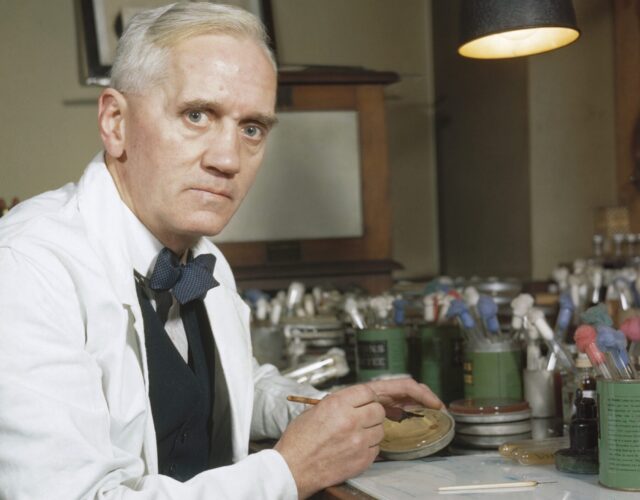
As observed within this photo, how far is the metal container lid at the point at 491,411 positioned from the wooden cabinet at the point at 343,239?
2.20 metres

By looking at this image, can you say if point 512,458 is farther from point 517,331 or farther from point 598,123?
point 598,123

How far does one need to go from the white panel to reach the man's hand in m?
2.57

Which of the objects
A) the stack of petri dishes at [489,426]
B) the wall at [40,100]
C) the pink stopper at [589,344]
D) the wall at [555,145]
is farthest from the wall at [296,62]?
the pink stopper at [589,344]

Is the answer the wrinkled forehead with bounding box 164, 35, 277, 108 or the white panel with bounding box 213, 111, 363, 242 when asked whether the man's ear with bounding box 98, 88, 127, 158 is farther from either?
the white panel with bounding box 213, 111, 363, 242

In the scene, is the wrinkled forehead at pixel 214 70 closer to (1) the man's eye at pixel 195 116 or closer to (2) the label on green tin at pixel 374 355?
(1) the man's eye at pixel 195 116

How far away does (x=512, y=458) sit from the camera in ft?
5.78

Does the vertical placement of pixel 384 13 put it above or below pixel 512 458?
above

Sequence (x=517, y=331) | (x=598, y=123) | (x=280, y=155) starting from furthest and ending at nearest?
1. (x=598, y=123)
2. (x=280, y=155)
3. (x=517, y=331)

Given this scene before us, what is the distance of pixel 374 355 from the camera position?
253cm

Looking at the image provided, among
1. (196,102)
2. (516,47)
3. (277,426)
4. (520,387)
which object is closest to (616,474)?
(520,387)

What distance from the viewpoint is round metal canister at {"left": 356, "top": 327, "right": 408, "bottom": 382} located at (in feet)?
8.25

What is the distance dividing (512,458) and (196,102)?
0.89 m

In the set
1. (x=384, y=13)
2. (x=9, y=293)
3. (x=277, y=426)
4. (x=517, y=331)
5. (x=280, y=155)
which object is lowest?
(x=277, y=426)

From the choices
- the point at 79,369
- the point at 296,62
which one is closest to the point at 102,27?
the point at 296,62
